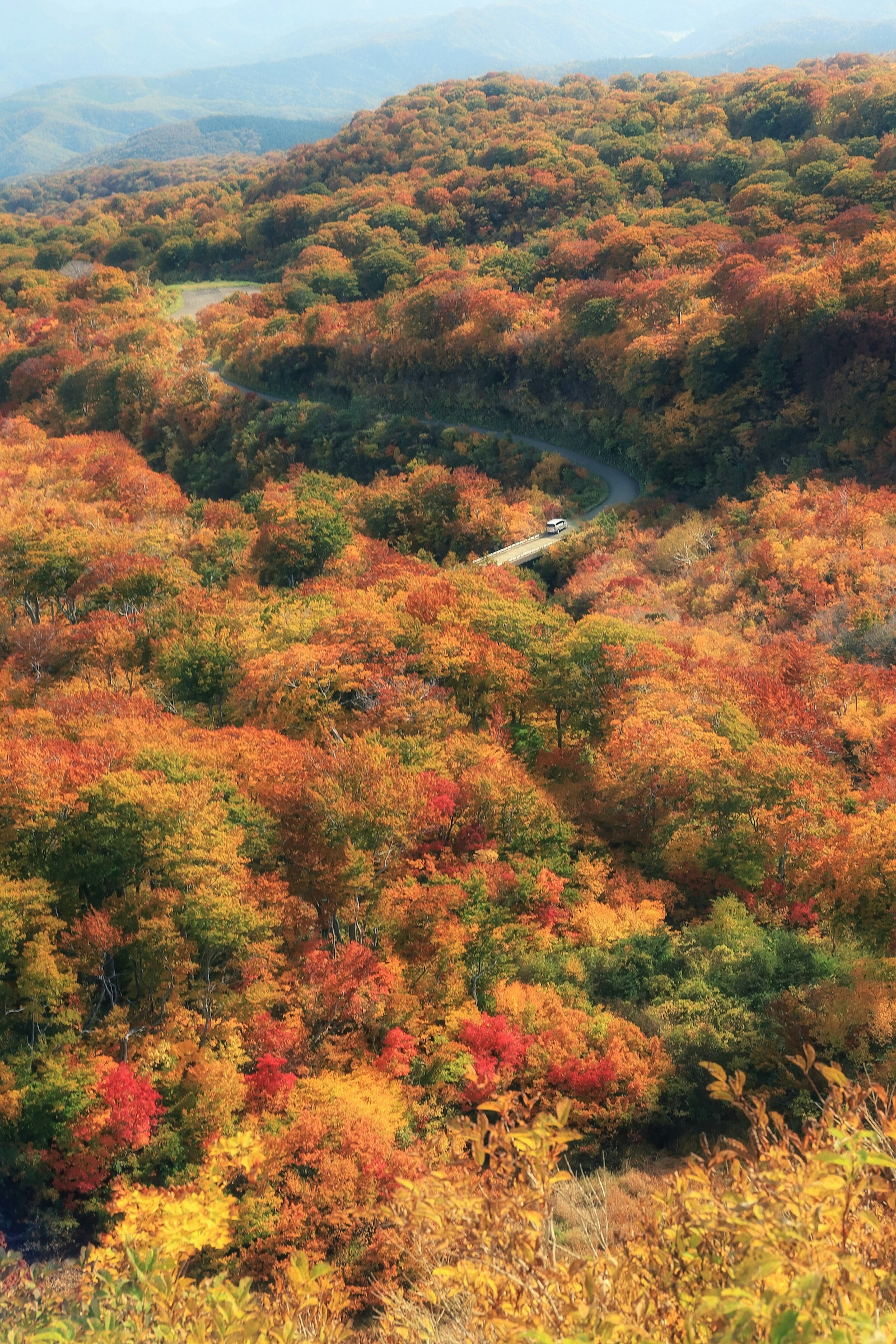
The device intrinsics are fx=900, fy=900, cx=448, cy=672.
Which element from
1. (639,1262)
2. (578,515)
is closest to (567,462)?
(578,515)

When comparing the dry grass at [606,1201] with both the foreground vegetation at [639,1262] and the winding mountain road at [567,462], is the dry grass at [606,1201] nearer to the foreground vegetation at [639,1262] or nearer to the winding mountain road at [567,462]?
the foreground vegetation at [639,1262]

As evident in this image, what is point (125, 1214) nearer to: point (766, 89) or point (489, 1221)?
point (489, 1221)

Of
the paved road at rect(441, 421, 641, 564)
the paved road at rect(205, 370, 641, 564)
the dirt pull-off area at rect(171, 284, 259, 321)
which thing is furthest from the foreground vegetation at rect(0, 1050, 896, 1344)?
the dirt pull-off area at rect(171, 284, 259, 321)

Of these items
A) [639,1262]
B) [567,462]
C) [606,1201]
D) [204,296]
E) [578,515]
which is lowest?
[606,1201]

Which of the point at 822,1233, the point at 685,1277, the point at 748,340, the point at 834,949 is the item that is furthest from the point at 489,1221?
the point at 748,340

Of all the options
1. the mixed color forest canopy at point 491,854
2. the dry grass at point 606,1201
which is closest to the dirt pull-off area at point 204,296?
the mixed color forest canopy at point 491,854

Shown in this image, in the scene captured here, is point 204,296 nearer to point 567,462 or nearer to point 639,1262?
point 567,462

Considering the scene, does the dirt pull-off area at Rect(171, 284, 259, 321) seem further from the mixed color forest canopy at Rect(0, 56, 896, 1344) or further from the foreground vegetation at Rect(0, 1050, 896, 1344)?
the foreground vegetation at Rect(0, 1050, 896, 1344)
